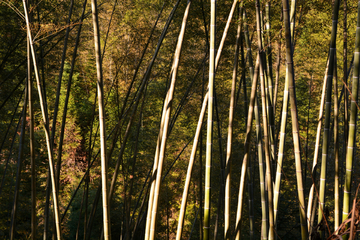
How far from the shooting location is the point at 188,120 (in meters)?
8.58

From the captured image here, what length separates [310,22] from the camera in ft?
17.0

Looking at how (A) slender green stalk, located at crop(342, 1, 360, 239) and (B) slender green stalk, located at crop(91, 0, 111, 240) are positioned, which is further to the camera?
(B) slender green stalk, located at crop(91, 0, 111, 240)

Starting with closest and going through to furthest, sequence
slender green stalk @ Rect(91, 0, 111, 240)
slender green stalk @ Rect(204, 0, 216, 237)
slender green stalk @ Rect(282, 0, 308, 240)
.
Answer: slender green stalk @ Rect(282, 0, 308, 240)
slender green stalk @ Rect(204, 0, 216, 237)
slender green stalk @ Rect(91, 0, 111, 240)

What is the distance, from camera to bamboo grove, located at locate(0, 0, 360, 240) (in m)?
1.62

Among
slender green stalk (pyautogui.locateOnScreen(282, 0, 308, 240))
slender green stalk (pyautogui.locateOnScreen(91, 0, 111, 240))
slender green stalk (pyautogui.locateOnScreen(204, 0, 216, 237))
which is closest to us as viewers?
slender green stalk (pyautogui.locateOnScreen(282, 0, 308, 240))

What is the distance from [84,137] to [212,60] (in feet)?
36.7

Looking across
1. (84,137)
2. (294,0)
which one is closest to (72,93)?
(84,137)

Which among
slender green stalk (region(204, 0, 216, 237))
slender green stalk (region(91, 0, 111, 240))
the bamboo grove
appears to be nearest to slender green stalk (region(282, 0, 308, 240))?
the bamboo grove

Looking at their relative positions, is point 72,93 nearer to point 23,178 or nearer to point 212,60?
point 23,178

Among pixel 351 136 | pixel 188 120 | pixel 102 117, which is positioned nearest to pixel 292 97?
pixel 351 136

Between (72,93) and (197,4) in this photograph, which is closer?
(197,4)

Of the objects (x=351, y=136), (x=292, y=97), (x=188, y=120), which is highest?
(x=188, y=120)

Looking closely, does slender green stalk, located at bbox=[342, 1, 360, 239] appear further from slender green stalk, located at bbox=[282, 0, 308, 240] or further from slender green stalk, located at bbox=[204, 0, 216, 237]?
slender green stalk, located at bbox=[204, 0, 216, 237]

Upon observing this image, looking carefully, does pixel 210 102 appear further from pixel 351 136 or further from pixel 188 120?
pixel 188 120
